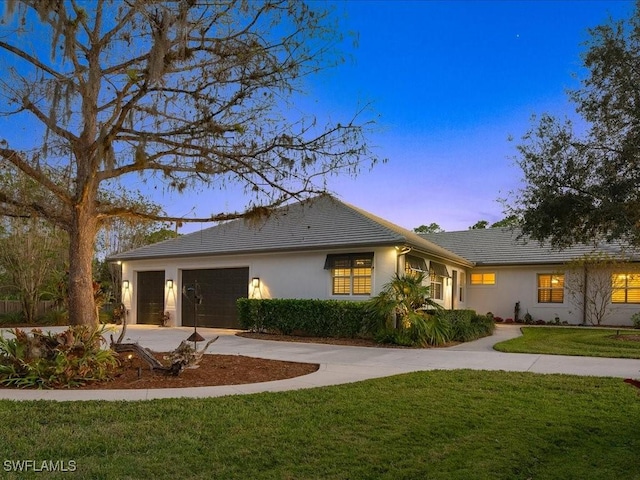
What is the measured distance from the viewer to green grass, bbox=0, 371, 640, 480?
3.79m

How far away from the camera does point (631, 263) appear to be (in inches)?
787

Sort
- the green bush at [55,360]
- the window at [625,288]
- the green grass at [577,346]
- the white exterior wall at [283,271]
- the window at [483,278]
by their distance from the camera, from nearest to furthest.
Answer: the green bush at [55,360] → the green grass at [577,346] → the white exterior wall at [283,271] → the window at [625,288] → the window at [483,278]

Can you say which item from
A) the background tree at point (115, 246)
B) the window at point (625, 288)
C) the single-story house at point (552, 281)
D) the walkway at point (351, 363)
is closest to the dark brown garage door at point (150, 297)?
the background tree at point (115, 246)

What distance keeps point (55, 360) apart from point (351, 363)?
508 cm

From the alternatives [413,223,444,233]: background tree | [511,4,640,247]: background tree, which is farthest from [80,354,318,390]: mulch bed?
[413,223,444,233]: background tree

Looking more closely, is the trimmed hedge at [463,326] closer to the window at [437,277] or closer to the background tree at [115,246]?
the window at [437,277]

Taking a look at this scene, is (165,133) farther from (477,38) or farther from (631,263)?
(631,263)

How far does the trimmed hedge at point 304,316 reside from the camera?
1470 centimetres

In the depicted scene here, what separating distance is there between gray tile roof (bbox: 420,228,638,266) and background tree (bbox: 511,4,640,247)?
27.4ft

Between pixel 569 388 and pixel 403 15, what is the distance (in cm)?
726

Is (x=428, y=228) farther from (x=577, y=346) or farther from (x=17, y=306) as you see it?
(x=577, y=346)

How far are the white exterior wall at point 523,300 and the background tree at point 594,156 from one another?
429 inches

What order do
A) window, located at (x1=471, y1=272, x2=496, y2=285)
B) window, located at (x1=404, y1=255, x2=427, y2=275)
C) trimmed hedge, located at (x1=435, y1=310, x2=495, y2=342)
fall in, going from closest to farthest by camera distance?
trimmed hedge, located at (x1=435, y1=310, x2=495, y2=342) < window, located at (x1=404, y1=255, x2=427, y2=275) < window, located at (x1=471, y1=272, x2=496, y2=285)

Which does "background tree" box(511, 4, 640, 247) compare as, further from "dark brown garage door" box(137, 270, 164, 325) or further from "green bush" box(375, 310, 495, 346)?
"dark brown garage door" box(137, 270, 164, 325)
